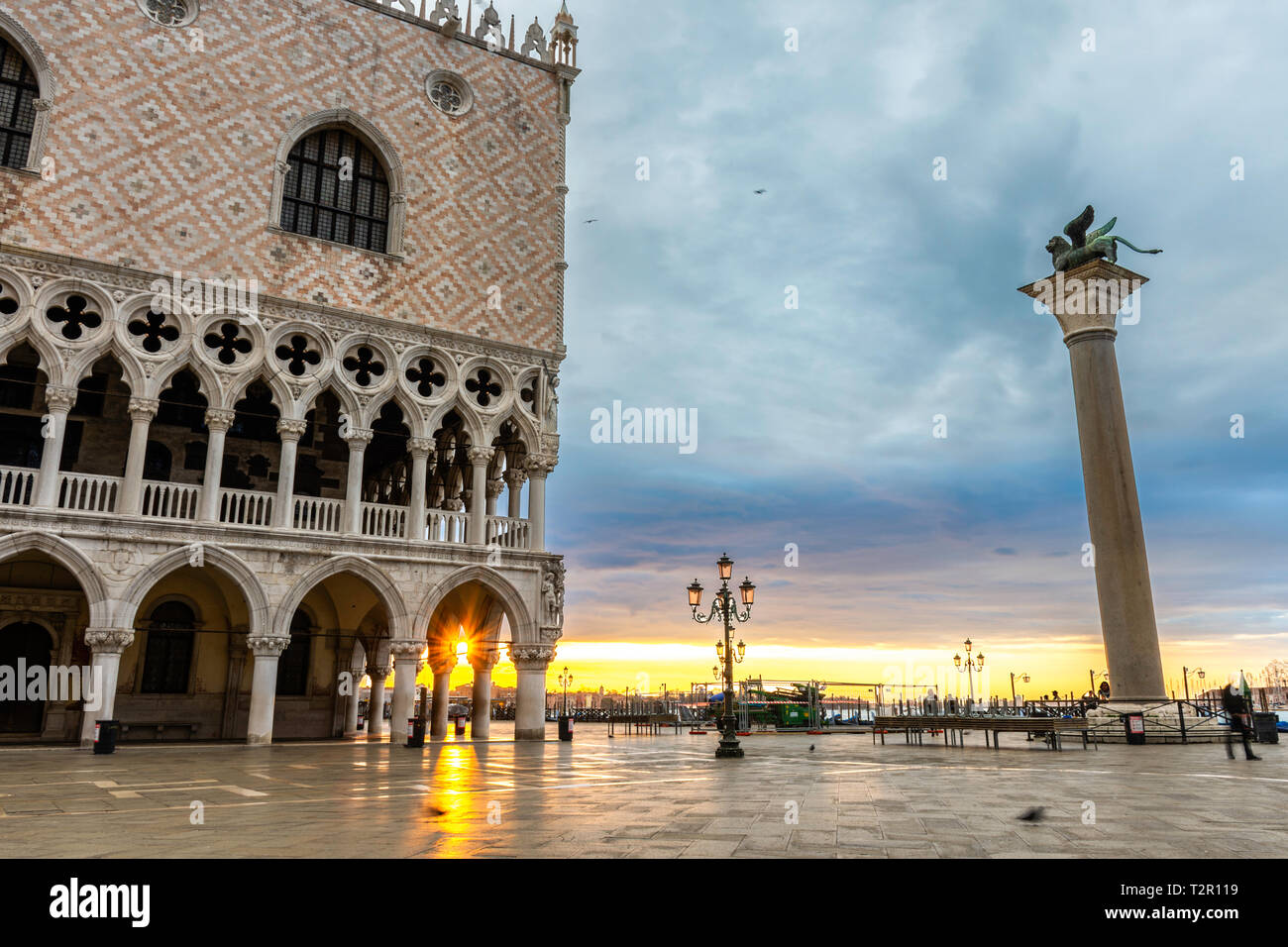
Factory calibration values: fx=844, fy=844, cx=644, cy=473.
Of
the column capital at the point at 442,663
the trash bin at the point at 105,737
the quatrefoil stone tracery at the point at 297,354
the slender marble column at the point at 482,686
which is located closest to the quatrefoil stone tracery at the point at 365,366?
the quatrefoil stone tracery at the point at 297,354

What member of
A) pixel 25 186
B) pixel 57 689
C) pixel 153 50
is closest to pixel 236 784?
pixel 57 689

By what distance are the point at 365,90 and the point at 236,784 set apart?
64.1ft

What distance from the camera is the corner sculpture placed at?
73.5 feet

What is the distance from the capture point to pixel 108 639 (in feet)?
57.9

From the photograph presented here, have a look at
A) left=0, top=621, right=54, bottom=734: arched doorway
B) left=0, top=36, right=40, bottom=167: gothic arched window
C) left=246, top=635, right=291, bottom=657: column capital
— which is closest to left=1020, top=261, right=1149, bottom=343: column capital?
left=246, top=635, right=291, bottom=657: column capital

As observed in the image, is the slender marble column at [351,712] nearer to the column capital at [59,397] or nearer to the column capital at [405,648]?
the column capital at [405,648]

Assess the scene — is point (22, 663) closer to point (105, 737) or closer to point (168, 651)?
point (168, 651)

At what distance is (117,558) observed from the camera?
17.9 meters

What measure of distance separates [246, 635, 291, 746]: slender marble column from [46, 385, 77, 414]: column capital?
6349mm

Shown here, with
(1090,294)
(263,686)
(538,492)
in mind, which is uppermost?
(1090,294)

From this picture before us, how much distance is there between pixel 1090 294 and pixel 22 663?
92.7 feet

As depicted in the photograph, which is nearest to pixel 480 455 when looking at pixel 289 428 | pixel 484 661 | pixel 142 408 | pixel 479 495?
pixel 479 495

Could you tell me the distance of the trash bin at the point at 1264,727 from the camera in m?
21.3
